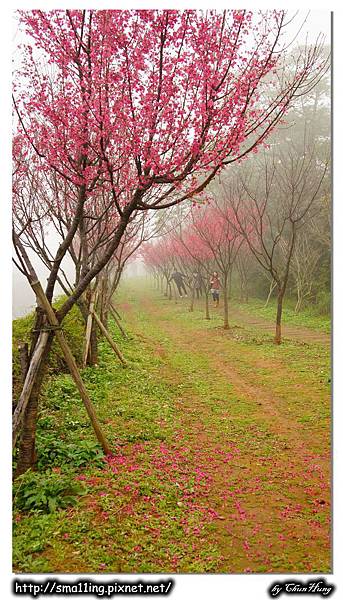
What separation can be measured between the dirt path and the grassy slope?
11 mm

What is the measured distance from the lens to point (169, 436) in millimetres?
4621

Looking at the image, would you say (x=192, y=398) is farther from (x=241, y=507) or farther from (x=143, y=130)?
(x=143, y=130)

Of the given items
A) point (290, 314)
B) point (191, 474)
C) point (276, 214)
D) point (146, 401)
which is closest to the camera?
point (191, 474)

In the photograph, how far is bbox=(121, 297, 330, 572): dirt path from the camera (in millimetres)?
2920

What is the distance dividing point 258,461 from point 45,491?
6.23 ft

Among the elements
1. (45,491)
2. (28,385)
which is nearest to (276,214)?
(28,385)

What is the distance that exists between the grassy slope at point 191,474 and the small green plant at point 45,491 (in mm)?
76

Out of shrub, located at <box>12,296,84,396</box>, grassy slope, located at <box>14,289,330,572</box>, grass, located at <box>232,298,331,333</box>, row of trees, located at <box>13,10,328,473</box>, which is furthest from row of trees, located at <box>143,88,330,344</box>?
row of trees, located at <box>13,10,328,473</box>

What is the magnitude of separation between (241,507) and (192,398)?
8.86 feet

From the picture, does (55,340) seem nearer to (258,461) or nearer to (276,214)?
(258,461)

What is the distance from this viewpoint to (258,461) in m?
4.16

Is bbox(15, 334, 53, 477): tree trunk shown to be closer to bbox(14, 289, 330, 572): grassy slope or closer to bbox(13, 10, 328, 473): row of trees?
bbox(13, 10, 328, 473): row of trees

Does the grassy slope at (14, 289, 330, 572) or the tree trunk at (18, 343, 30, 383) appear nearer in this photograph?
the grassy slope at (14, 289, 330, 572)

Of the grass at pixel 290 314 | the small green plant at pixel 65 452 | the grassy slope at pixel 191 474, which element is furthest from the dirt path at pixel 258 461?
the grass at pixel 290 314
